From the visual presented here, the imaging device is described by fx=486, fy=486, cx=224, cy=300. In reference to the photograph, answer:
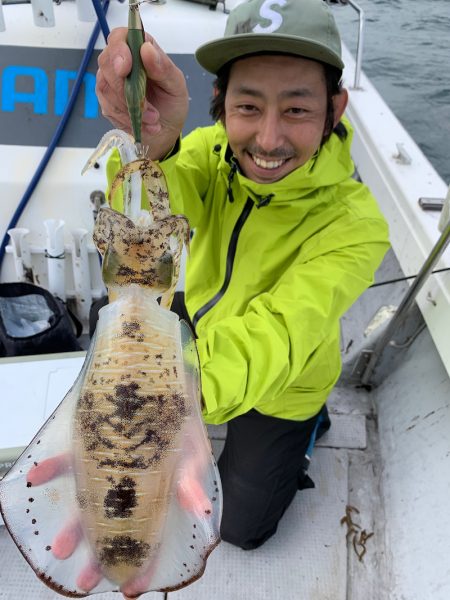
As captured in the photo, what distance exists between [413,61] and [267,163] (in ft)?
19.7

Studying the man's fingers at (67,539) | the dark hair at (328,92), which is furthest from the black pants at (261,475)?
the man's fingers at (67,539)

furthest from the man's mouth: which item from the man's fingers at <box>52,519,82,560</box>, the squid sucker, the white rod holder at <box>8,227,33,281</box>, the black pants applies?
the white rod holder at <box>8,227,33,281</box>

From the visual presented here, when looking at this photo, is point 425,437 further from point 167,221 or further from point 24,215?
point 24,215

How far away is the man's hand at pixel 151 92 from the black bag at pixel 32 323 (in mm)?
1180

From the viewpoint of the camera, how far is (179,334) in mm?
843

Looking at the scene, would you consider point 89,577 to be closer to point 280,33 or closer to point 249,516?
point 249,516

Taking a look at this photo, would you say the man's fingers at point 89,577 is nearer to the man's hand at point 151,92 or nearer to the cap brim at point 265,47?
the man's hand at point 151,92

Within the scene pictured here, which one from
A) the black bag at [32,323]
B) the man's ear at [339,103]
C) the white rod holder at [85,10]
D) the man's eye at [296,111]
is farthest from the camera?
the white rod holder at [85,10]

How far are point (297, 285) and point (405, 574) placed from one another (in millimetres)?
1229

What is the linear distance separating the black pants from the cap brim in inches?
52.4

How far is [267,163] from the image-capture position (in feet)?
5.37

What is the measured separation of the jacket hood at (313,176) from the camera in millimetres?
1629

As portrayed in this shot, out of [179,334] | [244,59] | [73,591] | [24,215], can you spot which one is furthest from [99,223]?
[24,215]

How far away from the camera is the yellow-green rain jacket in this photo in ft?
4.17
